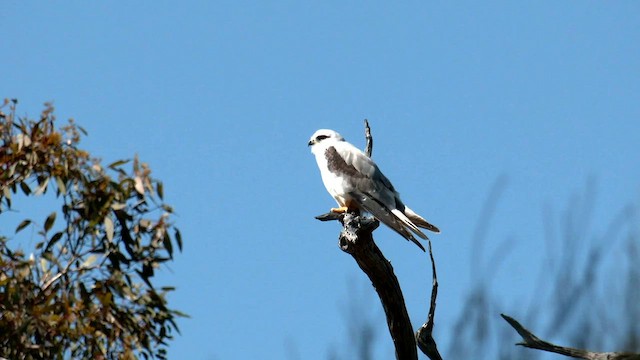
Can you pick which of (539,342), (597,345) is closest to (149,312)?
(539,342)

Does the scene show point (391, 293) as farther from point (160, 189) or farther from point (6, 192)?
point (6, 192)

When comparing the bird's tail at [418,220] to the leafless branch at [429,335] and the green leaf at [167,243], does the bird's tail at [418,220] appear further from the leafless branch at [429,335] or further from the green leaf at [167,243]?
the green leaf at [167,243]

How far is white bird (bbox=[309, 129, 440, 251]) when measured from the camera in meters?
6.07

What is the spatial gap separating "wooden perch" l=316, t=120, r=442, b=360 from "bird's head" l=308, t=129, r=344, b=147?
2358mm

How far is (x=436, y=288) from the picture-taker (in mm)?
4949

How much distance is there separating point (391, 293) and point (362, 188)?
5.18 ft

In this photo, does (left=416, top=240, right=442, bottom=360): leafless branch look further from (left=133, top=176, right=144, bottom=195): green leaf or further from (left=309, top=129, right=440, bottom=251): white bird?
(left=133, top=176, right=144, bottom=195): green leaf

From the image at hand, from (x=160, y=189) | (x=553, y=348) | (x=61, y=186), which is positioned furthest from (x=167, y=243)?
(x=553, y=348)

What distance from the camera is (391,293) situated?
4.99 meters

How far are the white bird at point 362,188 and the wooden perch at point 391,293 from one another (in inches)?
30.0

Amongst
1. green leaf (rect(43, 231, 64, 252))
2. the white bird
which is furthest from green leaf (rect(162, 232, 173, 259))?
the white bird

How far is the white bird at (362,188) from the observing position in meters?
6.07

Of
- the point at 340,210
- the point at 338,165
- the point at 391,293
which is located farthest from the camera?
the point at 338,165

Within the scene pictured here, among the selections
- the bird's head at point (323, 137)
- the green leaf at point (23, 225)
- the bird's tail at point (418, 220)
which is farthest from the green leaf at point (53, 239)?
the bird's head at point (323, 137)
